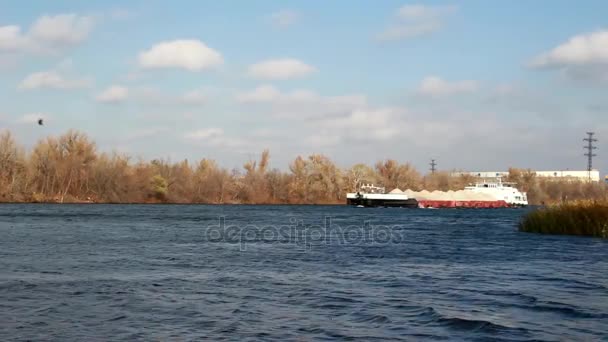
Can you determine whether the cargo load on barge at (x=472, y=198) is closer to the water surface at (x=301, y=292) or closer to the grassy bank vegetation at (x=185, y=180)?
the grassy bank vegetation at (x=185, y=180)

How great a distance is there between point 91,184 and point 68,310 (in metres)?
121

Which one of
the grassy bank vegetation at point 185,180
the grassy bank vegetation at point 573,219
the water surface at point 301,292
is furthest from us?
the grassy bank vegetation at point 185,180

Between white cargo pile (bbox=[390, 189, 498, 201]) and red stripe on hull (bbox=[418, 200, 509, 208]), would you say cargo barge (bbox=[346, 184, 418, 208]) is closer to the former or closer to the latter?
red stripe on hull (bbox=[418, 200, 509, 208])

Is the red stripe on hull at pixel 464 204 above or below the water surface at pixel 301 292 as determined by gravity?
above

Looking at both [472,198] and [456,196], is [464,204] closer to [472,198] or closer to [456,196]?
[472,198]

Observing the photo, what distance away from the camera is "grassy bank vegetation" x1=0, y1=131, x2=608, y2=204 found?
422ft

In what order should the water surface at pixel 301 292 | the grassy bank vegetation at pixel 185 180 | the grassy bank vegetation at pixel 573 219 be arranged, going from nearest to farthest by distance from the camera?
the water surface at pixel 301 292 → the grassy bank vegetation at pixel 573 219 → the grassy bank vegetation at pixel 185 180

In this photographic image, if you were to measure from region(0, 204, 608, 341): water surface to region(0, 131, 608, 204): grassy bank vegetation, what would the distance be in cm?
8203

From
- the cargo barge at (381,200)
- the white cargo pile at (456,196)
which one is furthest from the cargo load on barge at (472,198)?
the cargo barge at (381,200)

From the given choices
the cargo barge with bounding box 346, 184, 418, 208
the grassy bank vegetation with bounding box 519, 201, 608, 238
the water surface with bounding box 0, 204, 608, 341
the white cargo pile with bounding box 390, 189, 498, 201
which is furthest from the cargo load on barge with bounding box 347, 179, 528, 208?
the water surface with bounding box 0, 204, 608, 341

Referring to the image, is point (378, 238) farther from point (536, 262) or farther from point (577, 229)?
A: point (536, 262)

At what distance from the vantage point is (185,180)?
497 ft

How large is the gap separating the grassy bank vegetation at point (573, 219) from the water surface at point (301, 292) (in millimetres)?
3869

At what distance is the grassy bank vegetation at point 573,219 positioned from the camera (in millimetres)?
43656
